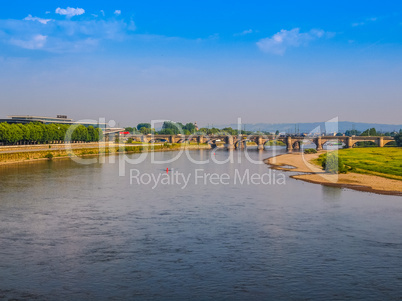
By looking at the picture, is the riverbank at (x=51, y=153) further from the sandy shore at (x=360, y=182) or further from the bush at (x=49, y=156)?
the sandy shore at (x=360, y=182)

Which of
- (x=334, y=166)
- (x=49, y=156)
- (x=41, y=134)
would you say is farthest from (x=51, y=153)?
(x=334, y=166)

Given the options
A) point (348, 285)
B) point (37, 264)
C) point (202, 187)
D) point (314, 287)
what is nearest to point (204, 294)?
point (314, 287)

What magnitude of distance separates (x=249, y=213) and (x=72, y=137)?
11997 cm

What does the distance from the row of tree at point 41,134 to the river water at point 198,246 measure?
65.8 metres

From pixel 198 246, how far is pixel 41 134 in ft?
352

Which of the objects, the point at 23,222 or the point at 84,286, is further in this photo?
the point at 23,222

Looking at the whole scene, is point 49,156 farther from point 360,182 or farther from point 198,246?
point 198,246

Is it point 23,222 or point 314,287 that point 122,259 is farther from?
point 23,222

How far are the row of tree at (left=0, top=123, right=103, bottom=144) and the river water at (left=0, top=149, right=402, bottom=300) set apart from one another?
2590 inches

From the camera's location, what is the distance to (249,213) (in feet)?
125

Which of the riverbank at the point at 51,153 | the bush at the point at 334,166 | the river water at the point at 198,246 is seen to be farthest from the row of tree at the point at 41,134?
the bush at the point at 334,166

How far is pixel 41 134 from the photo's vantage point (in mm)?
124188

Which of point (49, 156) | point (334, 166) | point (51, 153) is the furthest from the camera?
point (51, 153)

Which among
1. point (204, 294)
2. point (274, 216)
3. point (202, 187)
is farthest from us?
point (202, 187)
